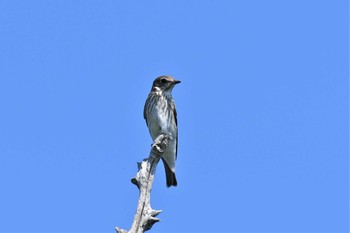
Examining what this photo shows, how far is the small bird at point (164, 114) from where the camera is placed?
13414mm

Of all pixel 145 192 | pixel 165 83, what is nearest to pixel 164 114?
pixel 165 83

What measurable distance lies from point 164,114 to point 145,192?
15.6ft

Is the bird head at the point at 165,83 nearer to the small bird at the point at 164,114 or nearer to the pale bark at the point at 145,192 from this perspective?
the small bird at the point at 164,114

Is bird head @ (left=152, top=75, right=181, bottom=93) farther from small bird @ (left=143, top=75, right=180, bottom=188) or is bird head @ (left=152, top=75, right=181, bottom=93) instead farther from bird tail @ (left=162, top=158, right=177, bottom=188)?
bird tail @ (left=162, top=158, right=177, bottom=188)

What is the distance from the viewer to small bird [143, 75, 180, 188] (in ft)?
44.0

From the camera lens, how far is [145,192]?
28.7ft

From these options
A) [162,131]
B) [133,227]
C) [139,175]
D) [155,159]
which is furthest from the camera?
[162,131]

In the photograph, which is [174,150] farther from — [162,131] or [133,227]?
[133,227]

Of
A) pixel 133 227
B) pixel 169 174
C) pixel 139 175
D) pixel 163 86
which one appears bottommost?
pixel 133 227

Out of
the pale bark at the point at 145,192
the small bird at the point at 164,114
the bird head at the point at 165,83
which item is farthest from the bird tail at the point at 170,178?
the pale bark at the point at 145,192

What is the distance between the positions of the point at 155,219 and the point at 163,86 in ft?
18.2

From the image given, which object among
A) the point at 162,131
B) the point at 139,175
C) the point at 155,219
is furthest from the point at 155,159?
the point at 162,131

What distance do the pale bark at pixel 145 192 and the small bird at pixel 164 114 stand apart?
3.47 metres

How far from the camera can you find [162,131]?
43.8 ft
